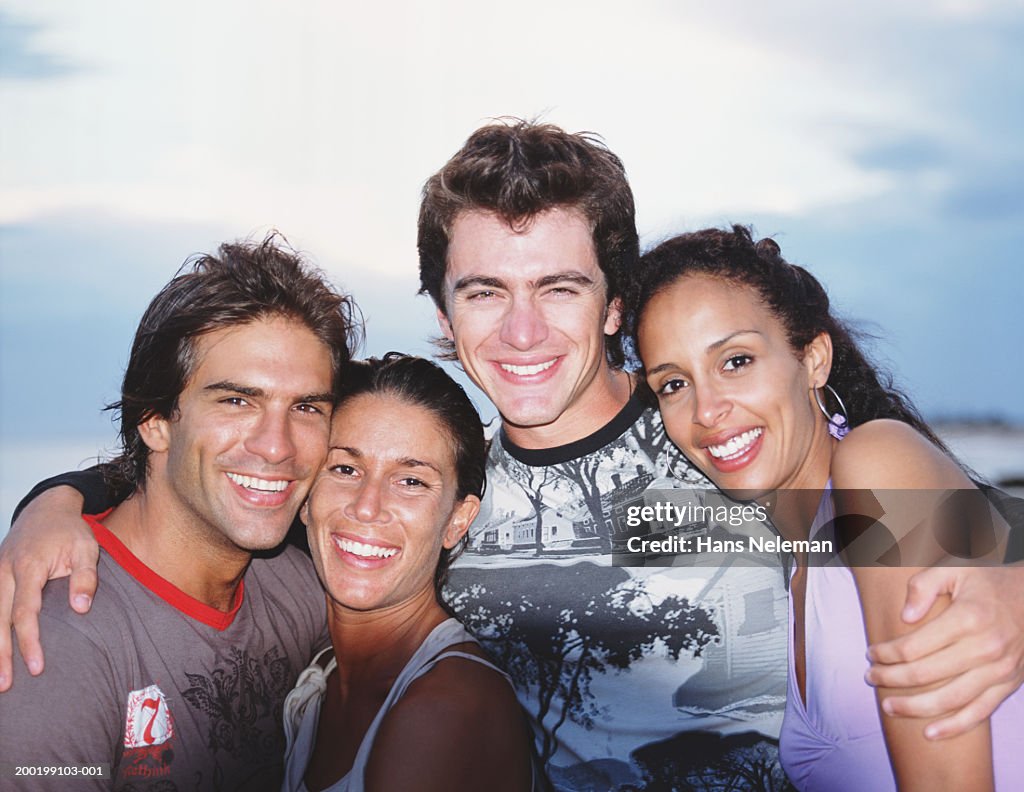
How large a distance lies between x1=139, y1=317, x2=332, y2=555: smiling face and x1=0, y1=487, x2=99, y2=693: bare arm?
0.31 metres

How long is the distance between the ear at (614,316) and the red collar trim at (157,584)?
1.76 m

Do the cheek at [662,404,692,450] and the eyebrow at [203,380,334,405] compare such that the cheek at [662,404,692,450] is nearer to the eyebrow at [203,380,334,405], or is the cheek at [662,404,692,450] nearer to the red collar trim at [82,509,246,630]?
the eyebrow at [203,380,334,405]

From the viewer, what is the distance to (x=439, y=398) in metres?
3.15

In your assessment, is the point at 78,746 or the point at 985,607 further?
the point at 78,746

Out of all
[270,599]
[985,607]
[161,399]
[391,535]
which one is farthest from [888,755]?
[161,399]

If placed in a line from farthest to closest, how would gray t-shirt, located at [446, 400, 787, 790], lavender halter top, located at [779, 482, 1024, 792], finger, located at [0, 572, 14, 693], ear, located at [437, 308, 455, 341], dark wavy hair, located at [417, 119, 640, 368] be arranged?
ear, located at [437, 308, 455, 341]
dark wavy hair, located at [417, 119, 640, 368]
gray t-shirt, located at [446, 400, 787, 790]
finger, located at [0, 572, 14, 693]
lavender halter top, located at [779, 482, 1024, 792]

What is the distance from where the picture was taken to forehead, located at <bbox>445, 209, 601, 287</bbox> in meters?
3.19

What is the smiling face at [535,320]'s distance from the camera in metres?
3.16

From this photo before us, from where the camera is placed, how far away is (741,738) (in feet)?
9.88

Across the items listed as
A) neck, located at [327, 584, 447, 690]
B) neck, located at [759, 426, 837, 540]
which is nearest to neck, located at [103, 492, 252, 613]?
neck, located at [327, 584, 447, 690]

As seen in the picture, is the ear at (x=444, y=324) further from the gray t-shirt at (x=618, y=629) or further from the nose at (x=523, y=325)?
the gray t-shirt at (x=618, y=629)

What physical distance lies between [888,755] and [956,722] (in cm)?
34

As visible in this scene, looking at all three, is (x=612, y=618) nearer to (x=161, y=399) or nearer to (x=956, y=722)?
(x=956, y=722)

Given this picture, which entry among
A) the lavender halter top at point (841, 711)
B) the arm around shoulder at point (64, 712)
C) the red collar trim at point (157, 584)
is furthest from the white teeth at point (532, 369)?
the arm around shoulder at point (64, 712)
